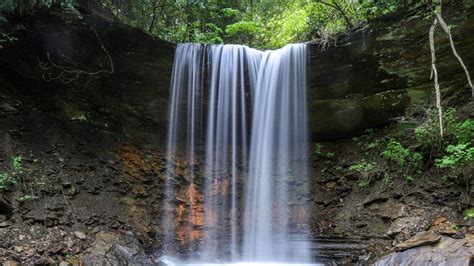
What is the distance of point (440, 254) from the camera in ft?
14.1

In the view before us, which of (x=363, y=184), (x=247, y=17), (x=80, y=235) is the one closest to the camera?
(x=80, y=235)

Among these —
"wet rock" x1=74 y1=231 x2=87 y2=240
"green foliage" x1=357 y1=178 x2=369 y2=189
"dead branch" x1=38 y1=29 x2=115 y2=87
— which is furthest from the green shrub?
"dead branch" x1=38 y1=29 x2=115 y2=87

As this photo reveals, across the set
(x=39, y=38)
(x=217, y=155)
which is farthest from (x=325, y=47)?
(x=39, y=38)

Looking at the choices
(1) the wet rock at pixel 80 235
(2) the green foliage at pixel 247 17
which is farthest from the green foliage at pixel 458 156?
(1) the wet rock at pixel 80 235

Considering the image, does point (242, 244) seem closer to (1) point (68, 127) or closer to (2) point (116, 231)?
(2) point (116, 231)

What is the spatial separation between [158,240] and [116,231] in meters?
0.81

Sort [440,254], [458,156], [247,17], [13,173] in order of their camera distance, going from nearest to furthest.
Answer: [440,254]
[458,156]
[13,173]
[247,17]

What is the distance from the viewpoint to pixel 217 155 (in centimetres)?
851

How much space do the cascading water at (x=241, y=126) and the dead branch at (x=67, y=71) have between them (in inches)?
66.0

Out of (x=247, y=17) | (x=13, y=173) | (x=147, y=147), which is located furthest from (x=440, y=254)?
(x=247, y=17)

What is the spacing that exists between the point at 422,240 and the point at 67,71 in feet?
22.4

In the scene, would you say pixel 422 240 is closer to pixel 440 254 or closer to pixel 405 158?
pixel 440 254

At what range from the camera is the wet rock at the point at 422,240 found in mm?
4625

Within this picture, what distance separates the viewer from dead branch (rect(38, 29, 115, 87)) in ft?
24.1
